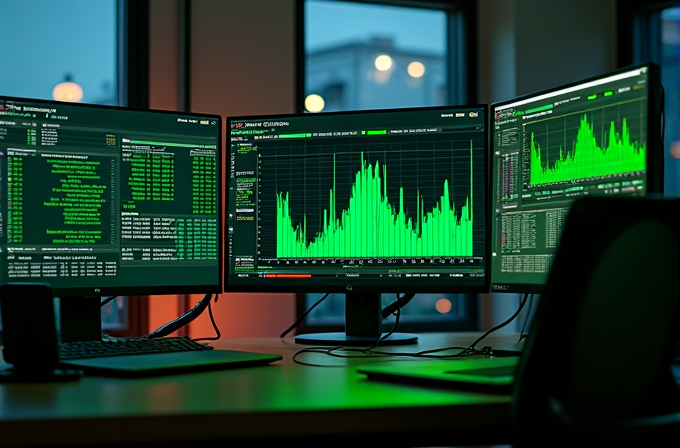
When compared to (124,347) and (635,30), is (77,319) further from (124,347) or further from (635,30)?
(635,30)

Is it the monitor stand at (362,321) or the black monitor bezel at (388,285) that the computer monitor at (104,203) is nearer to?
the black monitor bezel at (388,285)

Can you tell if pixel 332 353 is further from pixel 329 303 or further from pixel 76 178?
pixel 329 303

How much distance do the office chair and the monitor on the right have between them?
0.30 meters

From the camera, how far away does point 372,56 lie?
3.73m

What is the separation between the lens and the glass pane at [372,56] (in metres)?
3.60

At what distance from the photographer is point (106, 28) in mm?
3273

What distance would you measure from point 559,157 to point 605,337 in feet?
2.23

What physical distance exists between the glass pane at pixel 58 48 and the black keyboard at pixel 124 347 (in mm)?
1719

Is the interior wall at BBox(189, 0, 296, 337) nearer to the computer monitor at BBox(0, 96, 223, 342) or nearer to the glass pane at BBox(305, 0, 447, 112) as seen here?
the glass pane at BBox(305, 0, 447, 112)

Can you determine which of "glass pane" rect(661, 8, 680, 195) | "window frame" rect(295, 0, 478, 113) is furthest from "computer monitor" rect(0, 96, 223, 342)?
"glass pane" rect(661, 8, 680, 195)

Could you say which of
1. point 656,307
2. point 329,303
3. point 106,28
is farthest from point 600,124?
point 106,28

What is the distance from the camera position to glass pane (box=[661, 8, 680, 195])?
137 inches

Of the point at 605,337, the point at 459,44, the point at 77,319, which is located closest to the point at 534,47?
the point at 459,44

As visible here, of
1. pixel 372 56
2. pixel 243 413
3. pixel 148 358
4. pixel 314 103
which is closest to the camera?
pixel 243 413
